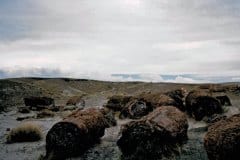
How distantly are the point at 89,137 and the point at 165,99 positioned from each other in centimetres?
1172

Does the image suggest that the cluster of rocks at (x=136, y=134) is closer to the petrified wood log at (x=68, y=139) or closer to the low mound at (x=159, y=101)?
the petrified wood log at (x=68, y=139)

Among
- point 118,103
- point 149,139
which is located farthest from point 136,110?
point 149,139

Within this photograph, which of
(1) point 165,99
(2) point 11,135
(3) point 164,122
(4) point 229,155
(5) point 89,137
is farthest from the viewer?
(1) point 165,99

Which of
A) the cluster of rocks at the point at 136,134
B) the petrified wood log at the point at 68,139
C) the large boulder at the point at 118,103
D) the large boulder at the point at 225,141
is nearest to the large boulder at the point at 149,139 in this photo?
the cluster of rocks at the point at 136,134

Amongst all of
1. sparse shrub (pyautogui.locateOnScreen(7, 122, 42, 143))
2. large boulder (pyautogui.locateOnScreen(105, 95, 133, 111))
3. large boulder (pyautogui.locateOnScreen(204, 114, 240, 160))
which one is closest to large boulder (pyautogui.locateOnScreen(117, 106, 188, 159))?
large boulder (pyautogui.locateOnScreen(204, 114, 240, 160))

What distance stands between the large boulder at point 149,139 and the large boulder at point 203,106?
987 cm

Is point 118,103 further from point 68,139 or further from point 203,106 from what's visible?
point 68,139

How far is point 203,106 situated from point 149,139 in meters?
11.6

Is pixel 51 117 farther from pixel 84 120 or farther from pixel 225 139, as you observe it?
pixel 225 139

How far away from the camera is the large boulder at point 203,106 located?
25.6m

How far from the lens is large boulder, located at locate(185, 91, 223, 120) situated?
84.1 feet

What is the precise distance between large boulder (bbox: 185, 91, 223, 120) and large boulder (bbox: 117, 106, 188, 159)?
32.4ft

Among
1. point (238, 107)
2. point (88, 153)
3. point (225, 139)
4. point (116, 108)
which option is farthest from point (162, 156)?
point (116, 108)

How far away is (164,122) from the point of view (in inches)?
623
